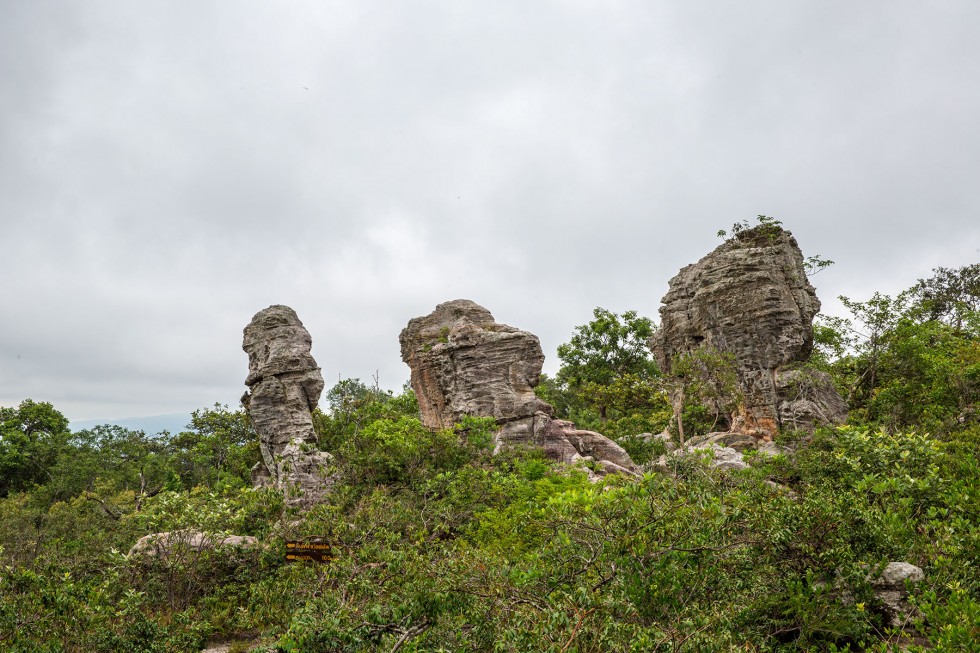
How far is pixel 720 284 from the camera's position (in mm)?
23938

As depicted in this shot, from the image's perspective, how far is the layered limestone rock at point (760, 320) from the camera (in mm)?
21969

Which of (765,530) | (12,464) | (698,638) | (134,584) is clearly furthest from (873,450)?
(12,464)

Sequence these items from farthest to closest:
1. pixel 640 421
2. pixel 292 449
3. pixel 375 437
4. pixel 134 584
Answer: pixel 640 421 < pixel 292 449 < pixel 375 437 < pixel 134 584

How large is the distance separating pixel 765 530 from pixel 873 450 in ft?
10.7

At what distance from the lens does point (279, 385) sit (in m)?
21.2

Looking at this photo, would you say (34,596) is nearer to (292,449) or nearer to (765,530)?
(765,530)

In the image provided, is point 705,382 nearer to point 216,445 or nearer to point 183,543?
point 183,543

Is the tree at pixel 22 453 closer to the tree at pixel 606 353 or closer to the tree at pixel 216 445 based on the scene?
the tree at pixel 216 445

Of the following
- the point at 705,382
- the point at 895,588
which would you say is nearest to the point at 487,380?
the point at 705,382

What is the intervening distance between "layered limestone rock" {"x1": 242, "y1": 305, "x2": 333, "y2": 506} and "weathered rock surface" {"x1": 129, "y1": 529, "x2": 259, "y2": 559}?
293 inches

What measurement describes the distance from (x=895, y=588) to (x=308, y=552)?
9498 mm

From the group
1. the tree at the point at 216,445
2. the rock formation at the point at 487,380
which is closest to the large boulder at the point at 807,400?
the rock formation at the point at 487,380

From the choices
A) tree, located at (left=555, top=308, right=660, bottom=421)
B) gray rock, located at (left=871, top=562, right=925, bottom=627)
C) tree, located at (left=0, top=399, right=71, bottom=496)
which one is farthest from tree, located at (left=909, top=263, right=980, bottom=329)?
tree, located at (left=0, top=399, right=71, bottom=496)

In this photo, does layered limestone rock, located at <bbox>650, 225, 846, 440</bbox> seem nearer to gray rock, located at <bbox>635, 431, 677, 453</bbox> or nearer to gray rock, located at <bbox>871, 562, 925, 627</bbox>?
gray rock, located at <bbox>635, 431, 677, 453</bbox>
